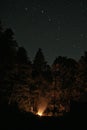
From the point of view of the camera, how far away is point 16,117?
27828mm

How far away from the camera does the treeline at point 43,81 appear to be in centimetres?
4838

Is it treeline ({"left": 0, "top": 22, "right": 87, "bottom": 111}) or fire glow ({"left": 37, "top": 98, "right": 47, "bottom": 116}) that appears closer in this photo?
treeline ({"left": 0, "top": 22, "right": 87, "bottom": 111})

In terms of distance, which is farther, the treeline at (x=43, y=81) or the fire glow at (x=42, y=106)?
the fire glow at (x=42, y=106)

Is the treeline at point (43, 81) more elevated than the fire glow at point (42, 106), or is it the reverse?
the treeline at point (43, 81)

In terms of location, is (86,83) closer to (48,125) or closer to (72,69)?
(72,69)

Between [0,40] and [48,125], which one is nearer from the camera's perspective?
[48,125]

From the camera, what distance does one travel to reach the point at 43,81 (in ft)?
191

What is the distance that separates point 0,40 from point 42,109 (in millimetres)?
30568

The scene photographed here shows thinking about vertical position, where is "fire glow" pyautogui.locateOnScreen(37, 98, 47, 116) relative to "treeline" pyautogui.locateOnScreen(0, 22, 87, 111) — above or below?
below

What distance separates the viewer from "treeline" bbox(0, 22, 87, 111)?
4838cm

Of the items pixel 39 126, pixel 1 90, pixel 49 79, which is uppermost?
pixel 49 79

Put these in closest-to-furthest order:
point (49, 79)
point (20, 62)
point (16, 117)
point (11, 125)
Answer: point (11, 125)
point (16, 117)
point (20, 62)
point (49, 79)

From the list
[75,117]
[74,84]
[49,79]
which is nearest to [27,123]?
[75,117]

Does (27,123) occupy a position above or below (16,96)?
below
